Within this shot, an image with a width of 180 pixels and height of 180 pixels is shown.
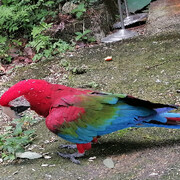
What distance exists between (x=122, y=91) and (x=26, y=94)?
135 centimetres

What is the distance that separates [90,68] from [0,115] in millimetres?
1317

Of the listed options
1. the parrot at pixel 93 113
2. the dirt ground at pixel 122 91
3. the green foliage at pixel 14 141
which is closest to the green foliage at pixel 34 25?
the dirt ground at pixel 122 91

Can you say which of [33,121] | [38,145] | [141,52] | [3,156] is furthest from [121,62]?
[3,156]

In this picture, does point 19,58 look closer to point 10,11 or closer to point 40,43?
point 40,43

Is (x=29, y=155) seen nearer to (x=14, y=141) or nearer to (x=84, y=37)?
(x=14, y=141)

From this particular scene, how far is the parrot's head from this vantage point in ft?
7.54

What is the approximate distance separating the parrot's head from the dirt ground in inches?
18.2

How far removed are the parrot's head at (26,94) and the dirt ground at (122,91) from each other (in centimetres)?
46

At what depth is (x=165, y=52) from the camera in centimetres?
406

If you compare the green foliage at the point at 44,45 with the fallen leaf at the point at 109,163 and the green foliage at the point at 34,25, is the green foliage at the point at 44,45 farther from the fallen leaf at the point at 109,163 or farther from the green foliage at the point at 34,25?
the fallen leaf at the point at 109,163

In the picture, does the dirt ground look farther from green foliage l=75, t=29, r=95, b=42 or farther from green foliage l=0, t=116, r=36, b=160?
green foliage l=75, t=29, r=95, b=42

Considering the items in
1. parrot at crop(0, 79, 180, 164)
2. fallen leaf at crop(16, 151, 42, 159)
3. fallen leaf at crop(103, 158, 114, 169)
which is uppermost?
parrot at crop(0, 79, 180, 164)

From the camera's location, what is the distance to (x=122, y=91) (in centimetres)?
340

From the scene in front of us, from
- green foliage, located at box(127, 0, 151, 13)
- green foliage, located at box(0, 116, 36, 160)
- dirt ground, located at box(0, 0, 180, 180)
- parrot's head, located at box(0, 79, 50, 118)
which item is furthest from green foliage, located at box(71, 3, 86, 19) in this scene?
parrot's head, located at box(0, 79, 50, 118)
